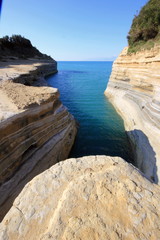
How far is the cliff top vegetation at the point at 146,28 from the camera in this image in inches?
546

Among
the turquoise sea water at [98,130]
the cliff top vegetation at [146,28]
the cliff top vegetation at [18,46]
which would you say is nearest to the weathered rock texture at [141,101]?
the turquoise sea water at [98,130]

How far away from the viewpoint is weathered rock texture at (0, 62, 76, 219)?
5305 mm

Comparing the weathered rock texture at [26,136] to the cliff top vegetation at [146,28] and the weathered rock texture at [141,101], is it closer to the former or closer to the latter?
the weathered rock texture at [141,101]

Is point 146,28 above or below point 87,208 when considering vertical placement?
above

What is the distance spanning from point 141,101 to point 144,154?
6021 millimetres

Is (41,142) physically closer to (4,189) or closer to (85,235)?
(4,189)

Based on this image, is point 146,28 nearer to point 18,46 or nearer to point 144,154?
point 144,154

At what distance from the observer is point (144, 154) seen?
8078 millimetres

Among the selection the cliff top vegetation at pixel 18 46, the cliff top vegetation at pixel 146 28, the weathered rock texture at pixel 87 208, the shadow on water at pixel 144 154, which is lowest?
the shadow on water at pixel 144 154

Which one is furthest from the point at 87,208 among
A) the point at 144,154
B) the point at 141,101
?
the point at 141,101

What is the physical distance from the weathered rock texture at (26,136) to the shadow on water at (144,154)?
403 cm

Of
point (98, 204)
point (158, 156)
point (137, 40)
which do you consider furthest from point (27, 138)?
point (137, 40)

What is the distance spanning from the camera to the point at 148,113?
33.8 ft

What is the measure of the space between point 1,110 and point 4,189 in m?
2.90
